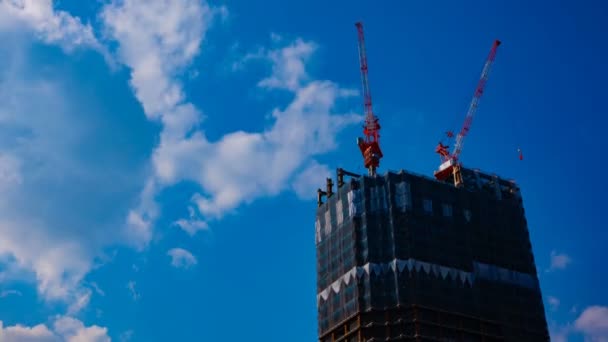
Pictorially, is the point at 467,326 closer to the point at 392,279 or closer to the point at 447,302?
the point at 447,302

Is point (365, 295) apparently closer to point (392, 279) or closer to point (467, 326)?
point (392, 279)

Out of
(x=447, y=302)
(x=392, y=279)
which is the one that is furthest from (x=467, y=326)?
(x=392, y=279)

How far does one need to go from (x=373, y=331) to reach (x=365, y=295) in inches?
388

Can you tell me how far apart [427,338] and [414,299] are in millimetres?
9780

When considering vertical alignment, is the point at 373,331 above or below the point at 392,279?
below

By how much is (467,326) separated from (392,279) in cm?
2241

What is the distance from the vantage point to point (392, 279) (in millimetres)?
198500

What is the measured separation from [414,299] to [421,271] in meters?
8.09

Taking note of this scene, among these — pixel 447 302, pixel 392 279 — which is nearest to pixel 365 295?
pixel 392 279

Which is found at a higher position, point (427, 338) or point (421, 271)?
point (421, 271)

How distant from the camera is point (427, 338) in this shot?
19250cm

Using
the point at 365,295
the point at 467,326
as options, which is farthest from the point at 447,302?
the point at 365,295

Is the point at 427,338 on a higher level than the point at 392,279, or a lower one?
lower

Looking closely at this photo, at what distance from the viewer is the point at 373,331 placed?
7638 inches
